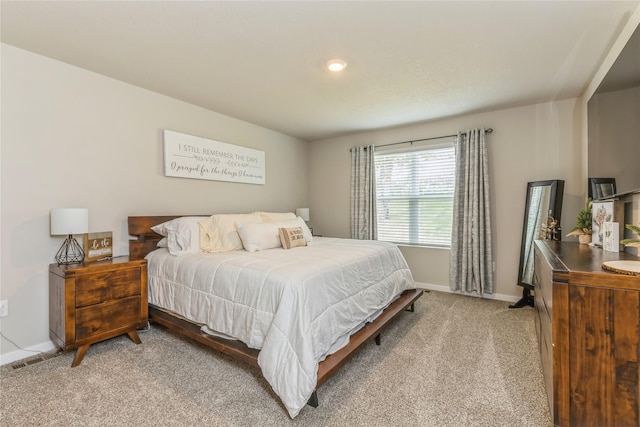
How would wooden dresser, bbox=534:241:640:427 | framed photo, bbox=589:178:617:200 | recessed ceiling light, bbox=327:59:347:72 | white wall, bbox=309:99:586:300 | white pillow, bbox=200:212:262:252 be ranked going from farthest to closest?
white wall, bbox=309:99:586:300 → white pillow, bbox=200:212:262:252 → recessed ceiling light, bbox=327:59:347:72 → framed photo, bbox=589:178:617:200 → wooden dresser, bbox=534:241:640:427

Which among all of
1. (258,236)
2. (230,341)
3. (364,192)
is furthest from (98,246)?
(364,192)

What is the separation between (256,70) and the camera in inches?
→ 98.3

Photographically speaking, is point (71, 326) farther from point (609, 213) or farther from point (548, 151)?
point (548, 151)

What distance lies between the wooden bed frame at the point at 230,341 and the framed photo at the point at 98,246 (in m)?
0.22

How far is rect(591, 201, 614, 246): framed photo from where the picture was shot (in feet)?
6.59

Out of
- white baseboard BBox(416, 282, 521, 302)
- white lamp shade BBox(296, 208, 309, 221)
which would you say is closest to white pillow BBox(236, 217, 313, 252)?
white lamp shade BBox(296, 208, 309, 221)

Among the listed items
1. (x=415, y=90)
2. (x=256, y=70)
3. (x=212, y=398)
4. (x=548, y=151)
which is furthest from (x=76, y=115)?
(x=548, y=151)

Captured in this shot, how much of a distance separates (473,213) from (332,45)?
2649 mm

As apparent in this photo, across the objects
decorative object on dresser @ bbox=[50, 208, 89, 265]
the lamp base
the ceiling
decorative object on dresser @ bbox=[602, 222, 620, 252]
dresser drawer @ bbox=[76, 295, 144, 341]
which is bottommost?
dresser drawer @ bbox=[76, 295, 144, 341]

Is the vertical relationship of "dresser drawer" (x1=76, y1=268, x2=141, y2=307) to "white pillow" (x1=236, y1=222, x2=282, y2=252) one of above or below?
below

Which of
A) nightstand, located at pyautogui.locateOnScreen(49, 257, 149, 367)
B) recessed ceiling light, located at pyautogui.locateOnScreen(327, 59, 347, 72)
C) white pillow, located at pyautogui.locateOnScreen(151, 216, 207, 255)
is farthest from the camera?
white pillow, located at pyautogui.locateOnScreen(151, 216, 207, 255)

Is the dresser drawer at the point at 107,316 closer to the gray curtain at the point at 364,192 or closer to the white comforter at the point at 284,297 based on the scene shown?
the white comforter at the point at 284,297

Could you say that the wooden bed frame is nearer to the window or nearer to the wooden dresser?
Answer: the wooden dresser

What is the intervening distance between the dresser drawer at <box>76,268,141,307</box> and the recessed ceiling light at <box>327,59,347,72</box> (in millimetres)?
2342
